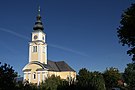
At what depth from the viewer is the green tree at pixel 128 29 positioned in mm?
21516

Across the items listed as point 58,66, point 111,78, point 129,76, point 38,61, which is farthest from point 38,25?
point 129,76

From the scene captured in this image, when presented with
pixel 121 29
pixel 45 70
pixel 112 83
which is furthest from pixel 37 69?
pixel 121 29

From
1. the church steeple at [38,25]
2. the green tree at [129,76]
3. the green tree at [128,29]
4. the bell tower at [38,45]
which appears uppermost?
the church steeple at [38,25]

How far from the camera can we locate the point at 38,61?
90.4 metres

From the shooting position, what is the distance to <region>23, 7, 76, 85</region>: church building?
88.7m

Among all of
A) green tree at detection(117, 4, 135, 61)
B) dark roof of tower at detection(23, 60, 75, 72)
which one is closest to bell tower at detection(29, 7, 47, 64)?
dark roof of tower at detection(23, 60, 75, 72)

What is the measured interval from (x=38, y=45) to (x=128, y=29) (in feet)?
231

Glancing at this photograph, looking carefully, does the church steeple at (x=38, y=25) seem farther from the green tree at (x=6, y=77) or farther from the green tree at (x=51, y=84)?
the green tree at (x=6, y=77)

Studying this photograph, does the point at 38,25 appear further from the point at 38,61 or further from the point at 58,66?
the point at 58,66

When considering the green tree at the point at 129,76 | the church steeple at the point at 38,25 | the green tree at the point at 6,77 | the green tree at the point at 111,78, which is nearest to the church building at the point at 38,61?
the church steeple at the point at 38,25

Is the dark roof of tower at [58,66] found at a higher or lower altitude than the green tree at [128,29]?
higher

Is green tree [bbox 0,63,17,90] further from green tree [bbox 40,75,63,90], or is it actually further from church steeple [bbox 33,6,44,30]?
church steeple [bbox 33,6,44,30]

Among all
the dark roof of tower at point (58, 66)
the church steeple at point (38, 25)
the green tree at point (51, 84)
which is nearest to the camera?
the green tree at point (51, 84)

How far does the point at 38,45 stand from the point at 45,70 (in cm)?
856
